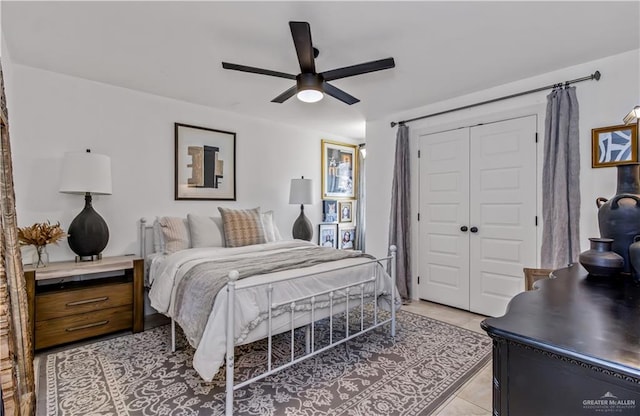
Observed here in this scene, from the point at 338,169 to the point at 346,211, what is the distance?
76 cm

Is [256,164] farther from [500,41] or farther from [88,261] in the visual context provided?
[500,41]

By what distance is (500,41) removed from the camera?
2389 millimetres

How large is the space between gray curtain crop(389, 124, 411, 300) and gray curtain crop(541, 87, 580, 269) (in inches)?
58.3

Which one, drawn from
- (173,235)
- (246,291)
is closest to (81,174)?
(173,235)

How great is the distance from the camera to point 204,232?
3.34 meters

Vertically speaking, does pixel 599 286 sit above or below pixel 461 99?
below

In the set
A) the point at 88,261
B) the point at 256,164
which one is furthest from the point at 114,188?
the point at 256,164

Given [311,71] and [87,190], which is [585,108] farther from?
[87,190]

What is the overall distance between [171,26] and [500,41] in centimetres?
241

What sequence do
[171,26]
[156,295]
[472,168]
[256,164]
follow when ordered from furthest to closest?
[256,164]
[472,168]
[156,295]
[171,26]

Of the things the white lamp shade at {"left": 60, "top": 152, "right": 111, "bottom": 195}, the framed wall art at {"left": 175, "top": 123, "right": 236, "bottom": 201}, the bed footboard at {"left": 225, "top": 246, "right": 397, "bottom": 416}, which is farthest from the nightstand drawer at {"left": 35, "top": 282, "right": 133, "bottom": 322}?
the bed footboard at {"left": 225, "top": 246, "right": 397, "bottom": 416}

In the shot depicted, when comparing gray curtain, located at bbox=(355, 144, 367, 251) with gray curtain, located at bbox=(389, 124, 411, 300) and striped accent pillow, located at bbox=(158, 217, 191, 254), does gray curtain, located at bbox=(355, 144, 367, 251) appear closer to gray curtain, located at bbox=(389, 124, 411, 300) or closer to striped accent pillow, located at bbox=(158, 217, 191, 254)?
gray curtain, located at bbox=(389, 124, 411, 300)

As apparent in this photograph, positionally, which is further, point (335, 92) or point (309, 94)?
point (335, 92)

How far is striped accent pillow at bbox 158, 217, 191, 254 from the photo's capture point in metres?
3.15
